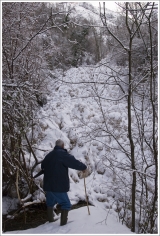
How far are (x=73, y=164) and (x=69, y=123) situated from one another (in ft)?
17.1

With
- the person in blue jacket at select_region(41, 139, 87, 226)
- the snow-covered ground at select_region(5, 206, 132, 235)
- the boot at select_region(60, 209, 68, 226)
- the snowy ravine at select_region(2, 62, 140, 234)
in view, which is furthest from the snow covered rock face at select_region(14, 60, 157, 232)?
the boot at select_region(60, 209, 68, 226)

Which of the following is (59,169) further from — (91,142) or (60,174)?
(91,142)

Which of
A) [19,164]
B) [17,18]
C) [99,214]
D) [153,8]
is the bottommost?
[99,214]

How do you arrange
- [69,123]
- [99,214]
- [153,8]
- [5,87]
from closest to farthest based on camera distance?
[153,8]
[5,87]
[99,214]
[69,123]

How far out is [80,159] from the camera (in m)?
7.13

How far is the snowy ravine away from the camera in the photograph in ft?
12.7

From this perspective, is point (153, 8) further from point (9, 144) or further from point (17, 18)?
Result: point (9, 144)

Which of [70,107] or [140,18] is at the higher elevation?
[140,18]

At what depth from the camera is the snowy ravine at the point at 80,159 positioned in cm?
387

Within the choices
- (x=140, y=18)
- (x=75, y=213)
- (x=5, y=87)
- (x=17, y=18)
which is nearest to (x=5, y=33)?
(x=17, y=18)

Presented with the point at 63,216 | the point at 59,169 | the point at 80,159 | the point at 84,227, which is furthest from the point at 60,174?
the point at 80,159

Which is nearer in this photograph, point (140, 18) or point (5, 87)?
point (140, 18)

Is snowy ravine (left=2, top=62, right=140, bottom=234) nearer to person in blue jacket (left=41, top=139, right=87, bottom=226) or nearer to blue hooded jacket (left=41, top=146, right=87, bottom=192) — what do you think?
person in blue jacket (left=41, top=139, right=87, bottom=226)

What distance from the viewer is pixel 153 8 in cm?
318
